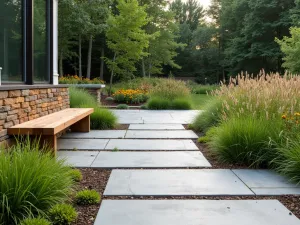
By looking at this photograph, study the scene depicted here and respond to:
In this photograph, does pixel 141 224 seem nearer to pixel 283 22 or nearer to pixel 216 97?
pixel 216 97

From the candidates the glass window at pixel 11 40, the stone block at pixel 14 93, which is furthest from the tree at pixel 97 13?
the stone block at pixel 14 93

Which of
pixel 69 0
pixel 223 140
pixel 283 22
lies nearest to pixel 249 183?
pixel 223 140

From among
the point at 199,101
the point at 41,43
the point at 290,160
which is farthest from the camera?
the point at 199,101

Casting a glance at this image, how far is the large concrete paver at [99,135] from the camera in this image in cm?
549

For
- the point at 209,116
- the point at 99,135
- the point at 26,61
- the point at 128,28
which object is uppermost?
the point at 128,28

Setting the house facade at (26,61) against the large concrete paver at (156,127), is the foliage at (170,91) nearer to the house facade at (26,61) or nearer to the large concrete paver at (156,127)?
the large concrete paver at (156,127)

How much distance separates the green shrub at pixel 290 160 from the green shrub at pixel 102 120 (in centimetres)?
382

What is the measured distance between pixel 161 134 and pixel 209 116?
0.93 m

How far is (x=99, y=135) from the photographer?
5.70 meters

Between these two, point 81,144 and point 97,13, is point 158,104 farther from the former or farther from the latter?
point 97,13

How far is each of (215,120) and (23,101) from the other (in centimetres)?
328

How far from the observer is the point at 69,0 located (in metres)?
15.5

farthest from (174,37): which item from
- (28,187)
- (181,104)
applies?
(28,187)

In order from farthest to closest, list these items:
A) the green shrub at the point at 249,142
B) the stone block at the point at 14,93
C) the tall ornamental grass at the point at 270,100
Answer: the tall ornamental grass at the point at 270,100 < the green shrub at the point at 249,142 < the stone block at the point at 14,93
